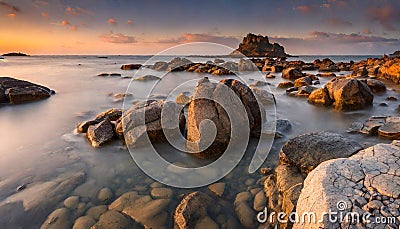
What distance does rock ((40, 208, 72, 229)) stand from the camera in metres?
3.62

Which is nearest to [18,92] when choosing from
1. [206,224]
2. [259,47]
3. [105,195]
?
[105,195]

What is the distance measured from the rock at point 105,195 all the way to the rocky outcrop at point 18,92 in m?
10.7

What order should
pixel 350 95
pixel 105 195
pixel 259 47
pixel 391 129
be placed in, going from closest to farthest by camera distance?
pixel 105 195
pixel 391 129
pixel 350 95
pixel 259 47

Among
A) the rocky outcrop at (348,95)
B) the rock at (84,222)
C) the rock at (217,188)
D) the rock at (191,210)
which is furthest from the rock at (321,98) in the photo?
the rock at (84,222)

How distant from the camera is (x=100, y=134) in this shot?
676 centimetres


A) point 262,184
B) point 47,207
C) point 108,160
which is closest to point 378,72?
point 262,184

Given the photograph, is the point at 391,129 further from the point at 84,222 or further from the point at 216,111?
the point at 84,222

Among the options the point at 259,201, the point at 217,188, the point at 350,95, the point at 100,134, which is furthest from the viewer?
the point at 350,95

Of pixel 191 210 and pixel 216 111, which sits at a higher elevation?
pixel 216 111

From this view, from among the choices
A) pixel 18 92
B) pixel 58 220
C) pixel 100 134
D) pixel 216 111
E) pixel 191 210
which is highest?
pixel 216 111

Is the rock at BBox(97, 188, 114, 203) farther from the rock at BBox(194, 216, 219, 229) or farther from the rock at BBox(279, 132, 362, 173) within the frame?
the rock at BBox(279, 132, 362, 173)

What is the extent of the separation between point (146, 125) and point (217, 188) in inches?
120

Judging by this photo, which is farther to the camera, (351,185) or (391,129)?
(391,129)

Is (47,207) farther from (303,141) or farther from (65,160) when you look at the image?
(303,141)
